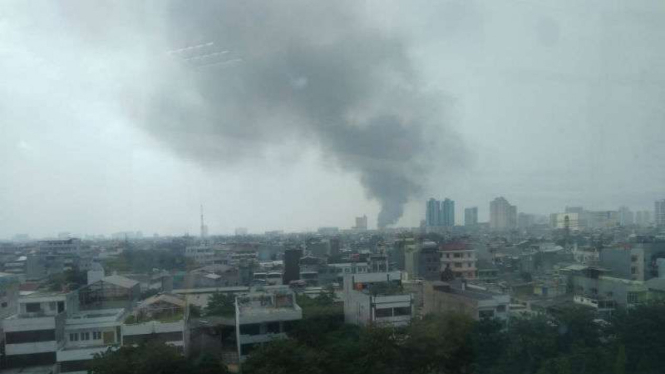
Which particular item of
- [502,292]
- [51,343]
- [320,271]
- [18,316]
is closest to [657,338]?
[502,292]

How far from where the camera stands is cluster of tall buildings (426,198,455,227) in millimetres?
9000

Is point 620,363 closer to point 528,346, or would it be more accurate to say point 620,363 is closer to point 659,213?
point 528,346

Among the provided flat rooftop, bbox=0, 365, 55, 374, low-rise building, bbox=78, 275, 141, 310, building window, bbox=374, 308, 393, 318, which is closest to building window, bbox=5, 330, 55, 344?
flat rooftop, bbox=0, 365, 55, 374

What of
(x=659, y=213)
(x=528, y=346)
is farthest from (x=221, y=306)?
(x=659, y=213)

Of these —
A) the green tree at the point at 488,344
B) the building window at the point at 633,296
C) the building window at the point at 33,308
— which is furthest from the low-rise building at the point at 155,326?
the building window at the point at 633,296

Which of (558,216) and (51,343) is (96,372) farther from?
(558,216)

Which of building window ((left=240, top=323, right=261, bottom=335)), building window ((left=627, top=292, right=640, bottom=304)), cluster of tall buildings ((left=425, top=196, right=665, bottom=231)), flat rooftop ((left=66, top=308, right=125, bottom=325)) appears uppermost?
cluster of tall buildings ((left=425, top=196, right=665, bottom=231))

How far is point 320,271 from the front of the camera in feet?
42.4

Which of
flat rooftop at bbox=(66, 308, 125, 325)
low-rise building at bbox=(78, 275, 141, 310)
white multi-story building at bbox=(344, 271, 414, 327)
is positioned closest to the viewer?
flat rooftop at bbox=(66, 308, 125, 325)

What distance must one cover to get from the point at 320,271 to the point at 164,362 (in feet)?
27.1

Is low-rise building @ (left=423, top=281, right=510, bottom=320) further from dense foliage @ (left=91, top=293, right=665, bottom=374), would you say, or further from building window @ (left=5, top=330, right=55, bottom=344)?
building window @ (left=5, top=330, right=55, bottom=344)

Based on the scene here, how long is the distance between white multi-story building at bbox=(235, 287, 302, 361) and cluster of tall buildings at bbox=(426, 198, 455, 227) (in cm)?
317

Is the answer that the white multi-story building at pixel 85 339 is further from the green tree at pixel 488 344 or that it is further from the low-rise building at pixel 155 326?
the green tree at pixel 488 344

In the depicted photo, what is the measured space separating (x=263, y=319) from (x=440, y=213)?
4.34 meters
